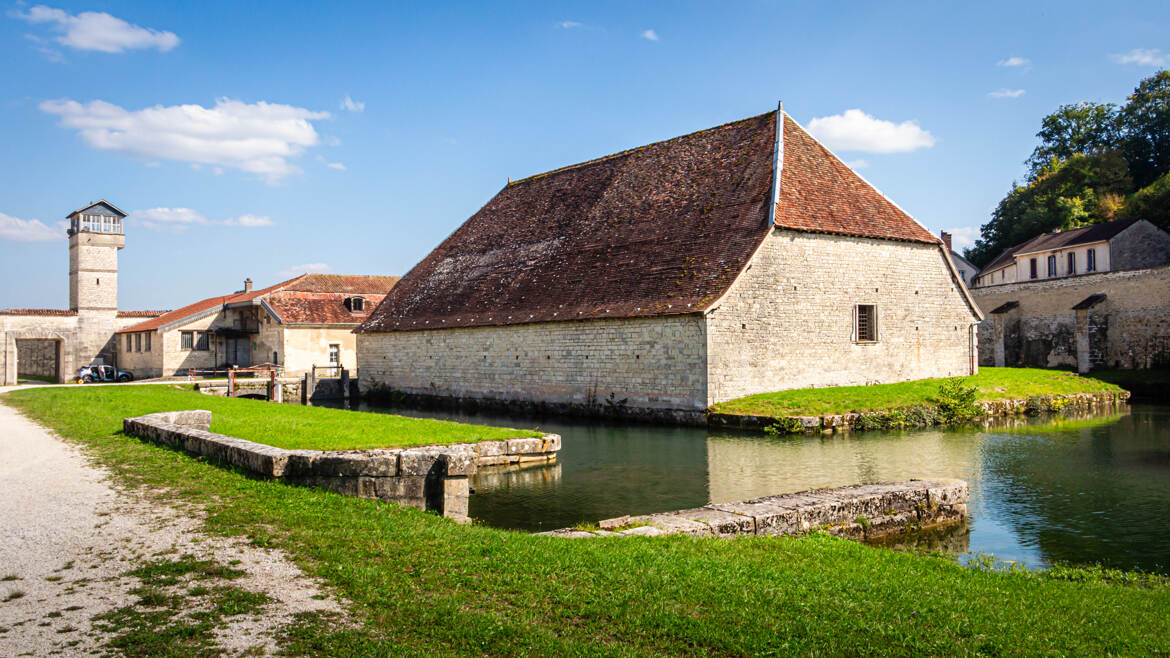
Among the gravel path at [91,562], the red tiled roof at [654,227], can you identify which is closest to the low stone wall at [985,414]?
the red tiled roof at [654,227]

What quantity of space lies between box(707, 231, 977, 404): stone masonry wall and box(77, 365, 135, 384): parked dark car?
106 feet

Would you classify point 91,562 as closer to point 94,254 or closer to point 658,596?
point 658,596

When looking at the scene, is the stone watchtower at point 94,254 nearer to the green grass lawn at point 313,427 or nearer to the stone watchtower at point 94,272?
the stone watchtower at point 94,272

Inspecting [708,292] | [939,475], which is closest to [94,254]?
[708,292]

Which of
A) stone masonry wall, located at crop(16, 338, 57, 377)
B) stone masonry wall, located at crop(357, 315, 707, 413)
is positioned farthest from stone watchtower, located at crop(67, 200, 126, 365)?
stone masonry wall, located at crop(357, 315, 707, 413)

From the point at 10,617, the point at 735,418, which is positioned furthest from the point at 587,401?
the point at 10,617

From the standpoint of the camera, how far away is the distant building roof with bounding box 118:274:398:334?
131 ft

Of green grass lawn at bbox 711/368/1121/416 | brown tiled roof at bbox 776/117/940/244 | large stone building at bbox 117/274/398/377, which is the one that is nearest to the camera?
green grass lawn at bbox 711/368/1121/416

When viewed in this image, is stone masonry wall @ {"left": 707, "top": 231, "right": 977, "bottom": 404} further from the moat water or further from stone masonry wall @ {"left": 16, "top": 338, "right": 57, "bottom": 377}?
stone masonry wall @ {"left": 16, "top": 338, "right": 57, "bottom": 377}

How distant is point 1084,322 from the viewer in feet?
102

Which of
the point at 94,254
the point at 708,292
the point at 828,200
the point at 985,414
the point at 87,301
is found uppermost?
→ the point at 94,254

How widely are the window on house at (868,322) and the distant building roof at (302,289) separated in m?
25.6

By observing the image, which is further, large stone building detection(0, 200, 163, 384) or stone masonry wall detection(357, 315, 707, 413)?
large stone building detection(0, 200, 163, 384)

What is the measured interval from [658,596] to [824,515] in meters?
3.81
